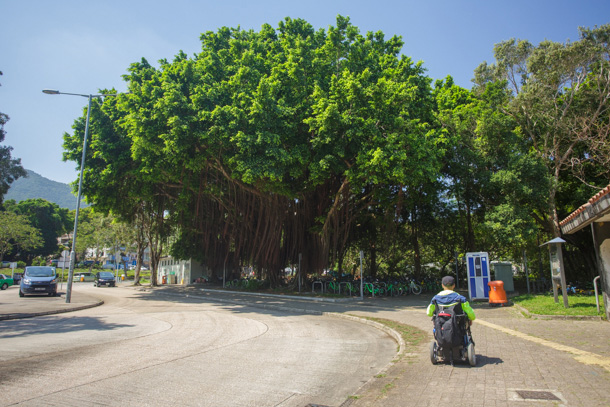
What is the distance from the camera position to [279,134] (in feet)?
57.9

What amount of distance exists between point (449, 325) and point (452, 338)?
0.19m

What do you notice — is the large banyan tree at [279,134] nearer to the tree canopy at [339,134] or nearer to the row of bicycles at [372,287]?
the tree canopy at [339,134]

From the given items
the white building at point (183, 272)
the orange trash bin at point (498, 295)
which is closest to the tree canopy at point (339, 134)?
the orange trash bin at point (498, 295)

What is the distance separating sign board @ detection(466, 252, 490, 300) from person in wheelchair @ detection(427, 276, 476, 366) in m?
12.6

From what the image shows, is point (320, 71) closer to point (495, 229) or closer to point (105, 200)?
point (495, 229)

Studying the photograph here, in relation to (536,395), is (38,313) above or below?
below

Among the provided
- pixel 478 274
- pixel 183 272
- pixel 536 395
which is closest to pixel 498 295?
pixel 478 274

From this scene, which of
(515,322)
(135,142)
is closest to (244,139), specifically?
(135,142)

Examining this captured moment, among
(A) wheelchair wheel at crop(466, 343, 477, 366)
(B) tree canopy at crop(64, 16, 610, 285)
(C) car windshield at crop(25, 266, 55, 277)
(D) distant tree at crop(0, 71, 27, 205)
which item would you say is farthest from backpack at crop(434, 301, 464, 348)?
(D) distant tree at crop(0, 71, 27, 205)

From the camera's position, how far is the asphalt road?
4691 millimetres

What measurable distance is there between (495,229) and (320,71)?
11.3 m

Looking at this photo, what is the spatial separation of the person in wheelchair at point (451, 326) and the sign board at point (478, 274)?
12.6 meters

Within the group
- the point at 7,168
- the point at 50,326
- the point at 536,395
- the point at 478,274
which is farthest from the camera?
the point at 7,168

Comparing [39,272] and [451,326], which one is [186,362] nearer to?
[451,326]
